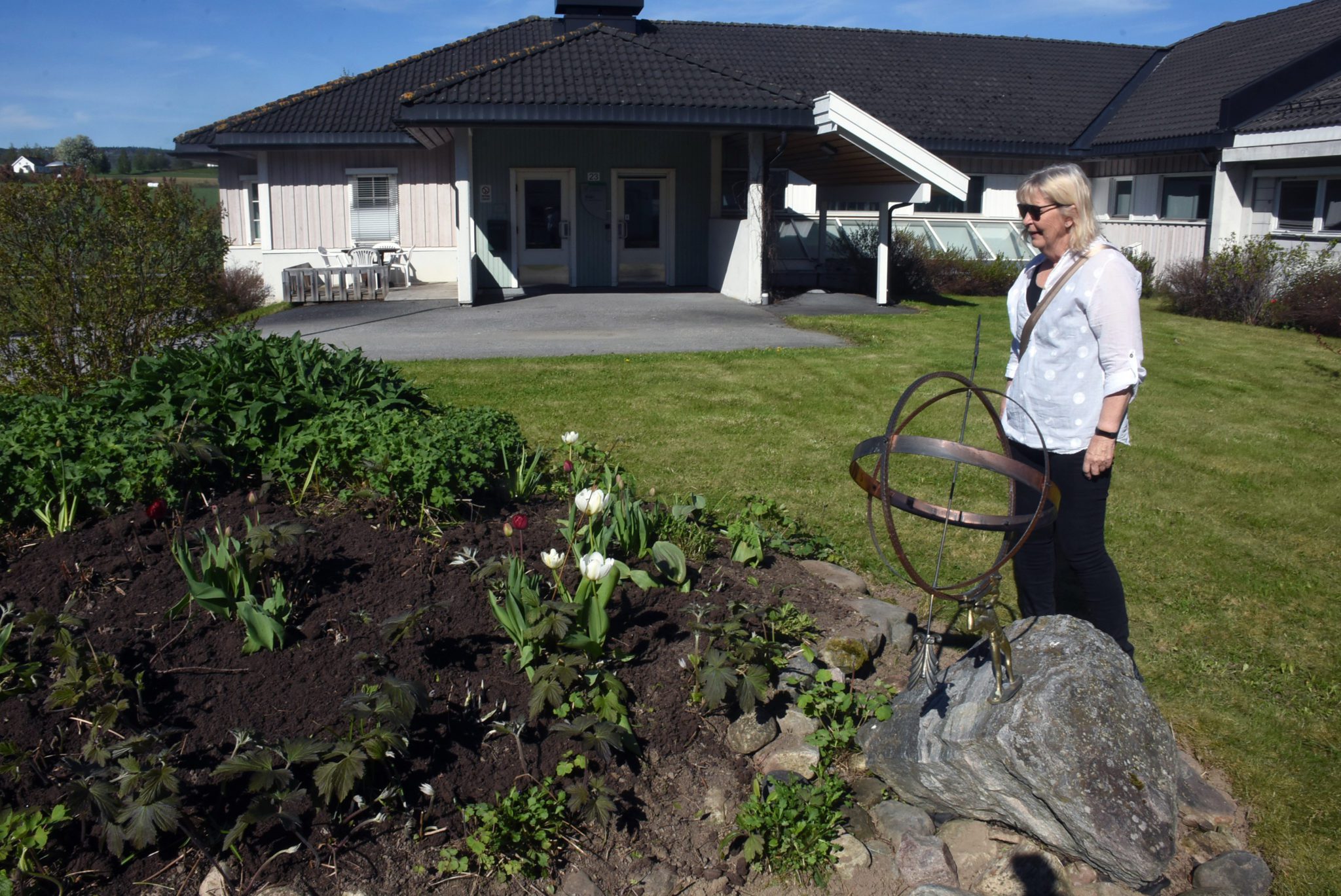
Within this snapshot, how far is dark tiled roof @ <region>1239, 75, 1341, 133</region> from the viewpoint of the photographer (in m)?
17.2

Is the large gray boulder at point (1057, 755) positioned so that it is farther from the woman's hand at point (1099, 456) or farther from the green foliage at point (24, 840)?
the green foliage at point (24, 840)

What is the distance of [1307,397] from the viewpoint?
10.7 metres

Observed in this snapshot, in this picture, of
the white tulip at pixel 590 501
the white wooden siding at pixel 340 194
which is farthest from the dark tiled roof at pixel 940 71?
the white tulip at pixel 590 501

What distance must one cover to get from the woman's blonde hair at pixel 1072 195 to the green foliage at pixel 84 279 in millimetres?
5291

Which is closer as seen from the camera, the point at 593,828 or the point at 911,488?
the point at 593,828

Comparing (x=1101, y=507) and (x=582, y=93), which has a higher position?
(x=582, y=93)

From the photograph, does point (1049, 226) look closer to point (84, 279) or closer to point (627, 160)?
point (84, 279)

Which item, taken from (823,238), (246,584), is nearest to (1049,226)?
(246,584)

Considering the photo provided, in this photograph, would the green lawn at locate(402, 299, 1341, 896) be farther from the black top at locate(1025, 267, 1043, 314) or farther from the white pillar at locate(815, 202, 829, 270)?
the white pillar at locate(815, 202, 829, 270)

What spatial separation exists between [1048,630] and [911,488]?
3483 millimetres

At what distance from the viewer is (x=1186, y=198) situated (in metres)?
21.3

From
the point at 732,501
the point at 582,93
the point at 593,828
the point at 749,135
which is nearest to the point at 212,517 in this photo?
the point at 593,828

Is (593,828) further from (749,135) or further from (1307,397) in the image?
(749,135)

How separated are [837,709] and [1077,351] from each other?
158cm
